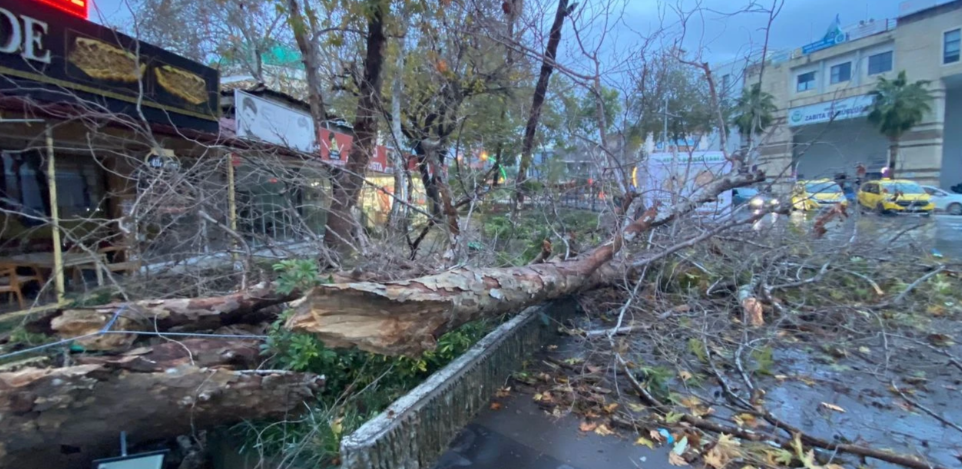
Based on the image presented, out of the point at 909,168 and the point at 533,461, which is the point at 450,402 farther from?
the point at 909,168

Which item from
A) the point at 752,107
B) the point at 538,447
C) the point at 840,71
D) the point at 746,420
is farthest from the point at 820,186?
the point at 840,71

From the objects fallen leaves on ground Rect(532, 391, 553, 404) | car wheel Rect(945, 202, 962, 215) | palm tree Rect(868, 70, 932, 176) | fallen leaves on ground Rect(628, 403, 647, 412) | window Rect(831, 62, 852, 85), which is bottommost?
fallen leaves on ground Rect(532, 391, 553, 404)

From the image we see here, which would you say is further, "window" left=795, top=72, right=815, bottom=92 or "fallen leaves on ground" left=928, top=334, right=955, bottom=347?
"window" left=795, top=72, right=815, bottom=92

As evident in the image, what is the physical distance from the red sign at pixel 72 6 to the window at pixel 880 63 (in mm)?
36857

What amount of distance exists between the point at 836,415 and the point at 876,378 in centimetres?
89

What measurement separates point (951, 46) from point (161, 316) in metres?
37.5

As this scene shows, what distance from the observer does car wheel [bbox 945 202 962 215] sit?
1917 centimetres

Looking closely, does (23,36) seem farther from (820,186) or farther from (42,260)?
(820,186)

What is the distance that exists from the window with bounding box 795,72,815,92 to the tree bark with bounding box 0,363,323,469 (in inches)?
1389

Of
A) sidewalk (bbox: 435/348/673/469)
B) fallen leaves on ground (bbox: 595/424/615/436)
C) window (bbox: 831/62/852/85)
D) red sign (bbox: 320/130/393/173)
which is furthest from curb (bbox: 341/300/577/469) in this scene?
window (bbox: 831/62/852/85)

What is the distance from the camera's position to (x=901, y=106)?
26.1 m

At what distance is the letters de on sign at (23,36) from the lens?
4.68 metres

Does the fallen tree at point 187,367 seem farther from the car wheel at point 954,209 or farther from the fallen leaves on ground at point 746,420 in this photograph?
the car wheel at point 954,209

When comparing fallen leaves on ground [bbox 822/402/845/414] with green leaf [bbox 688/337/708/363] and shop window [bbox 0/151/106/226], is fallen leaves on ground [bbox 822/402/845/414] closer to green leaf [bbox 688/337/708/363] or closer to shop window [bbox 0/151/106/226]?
green leaf [bbox 688/337/708/363]
